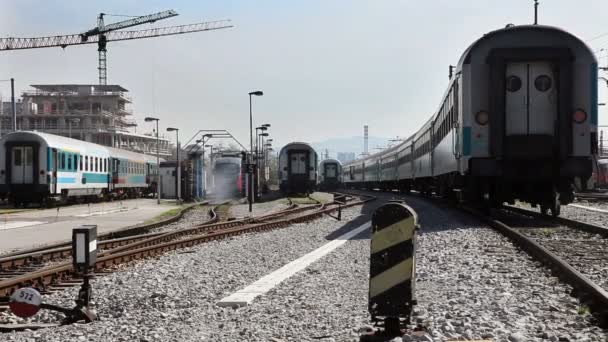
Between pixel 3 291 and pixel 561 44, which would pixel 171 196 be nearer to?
pixel 561 44

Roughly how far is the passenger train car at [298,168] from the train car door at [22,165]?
1865cm

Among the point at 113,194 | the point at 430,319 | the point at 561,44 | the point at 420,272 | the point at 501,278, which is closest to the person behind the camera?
the point at 430,319

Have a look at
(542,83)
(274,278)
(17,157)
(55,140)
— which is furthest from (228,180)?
(274,278)

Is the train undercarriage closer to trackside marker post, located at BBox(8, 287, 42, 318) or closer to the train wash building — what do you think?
trackside marker post, located at BBox(8, 287, 42, 318)

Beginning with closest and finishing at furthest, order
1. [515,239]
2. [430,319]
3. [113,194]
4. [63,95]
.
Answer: [430,319], [515,239], [113,194], [63,95]

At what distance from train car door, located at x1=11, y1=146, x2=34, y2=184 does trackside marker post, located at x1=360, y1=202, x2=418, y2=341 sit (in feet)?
94.2

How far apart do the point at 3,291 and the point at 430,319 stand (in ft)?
17.1

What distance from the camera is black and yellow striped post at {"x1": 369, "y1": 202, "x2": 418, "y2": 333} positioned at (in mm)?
5668

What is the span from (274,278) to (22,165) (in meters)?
25.9

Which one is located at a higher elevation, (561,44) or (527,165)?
(561,44)

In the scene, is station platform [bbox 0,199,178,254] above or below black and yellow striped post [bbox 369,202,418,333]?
below

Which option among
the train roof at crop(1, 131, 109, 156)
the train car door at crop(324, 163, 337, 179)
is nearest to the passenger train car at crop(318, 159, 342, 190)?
the train car door at crop(324, 163, 337, 179)

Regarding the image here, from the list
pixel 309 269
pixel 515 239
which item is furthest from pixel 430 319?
pixel 515 239

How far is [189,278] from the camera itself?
9484 mm
